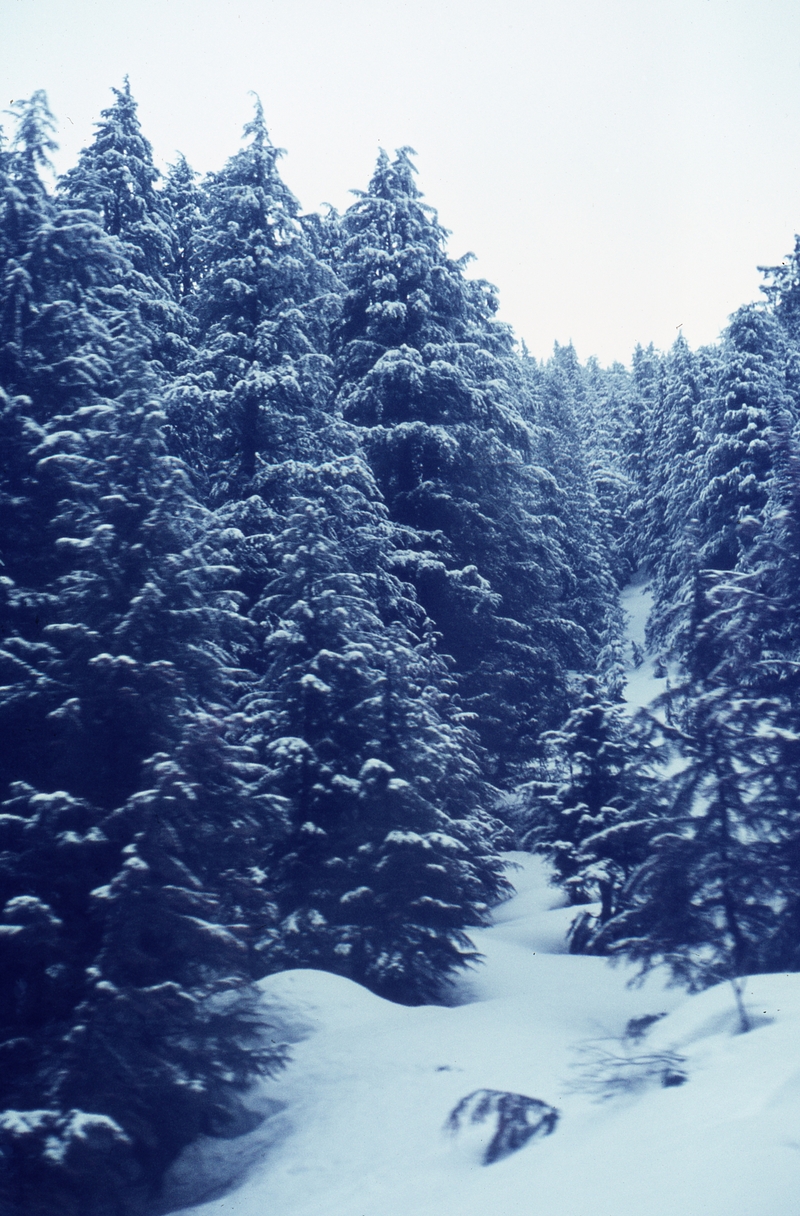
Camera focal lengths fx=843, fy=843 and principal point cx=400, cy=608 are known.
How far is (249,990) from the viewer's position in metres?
8.72

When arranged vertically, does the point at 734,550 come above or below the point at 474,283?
below

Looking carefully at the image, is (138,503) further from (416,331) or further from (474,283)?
(474,283)

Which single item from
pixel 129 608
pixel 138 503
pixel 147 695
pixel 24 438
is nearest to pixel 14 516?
pixel 24 438

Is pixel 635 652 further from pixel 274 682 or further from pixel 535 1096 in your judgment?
pixel 535 1096

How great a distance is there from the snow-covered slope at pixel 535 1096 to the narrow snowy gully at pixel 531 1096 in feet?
0.06

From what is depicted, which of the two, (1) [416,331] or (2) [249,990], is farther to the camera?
(1) [416,331]

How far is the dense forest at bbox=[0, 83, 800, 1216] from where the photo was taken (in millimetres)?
7887

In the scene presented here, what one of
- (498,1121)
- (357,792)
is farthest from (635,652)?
(498,1121)

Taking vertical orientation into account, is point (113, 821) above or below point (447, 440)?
below

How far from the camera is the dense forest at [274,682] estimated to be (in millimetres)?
7887

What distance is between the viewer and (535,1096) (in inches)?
329

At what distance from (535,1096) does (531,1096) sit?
0.14 feet

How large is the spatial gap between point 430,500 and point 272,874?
1077 cm

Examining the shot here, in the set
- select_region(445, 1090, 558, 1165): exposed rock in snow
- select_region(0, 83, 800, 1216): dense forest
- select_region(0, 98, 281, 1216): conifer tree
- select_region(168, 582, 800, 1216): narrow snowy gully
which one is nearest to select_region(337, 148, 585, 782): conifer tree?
select_region(0, 83, 800, 1216): dense forest
